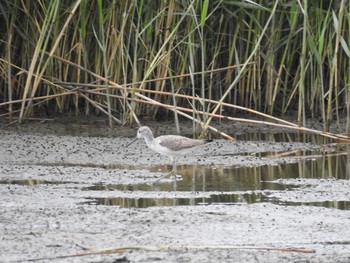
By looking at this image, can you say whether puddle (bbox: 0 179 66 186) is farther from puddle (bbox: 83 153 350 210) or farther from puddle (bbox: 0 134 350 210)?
puddle (bbox: 83 153 350 210)

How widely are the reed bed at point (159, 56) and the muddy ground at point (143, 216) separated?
1234mm

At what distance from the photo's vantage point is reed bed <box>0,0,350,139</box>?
1076 cm

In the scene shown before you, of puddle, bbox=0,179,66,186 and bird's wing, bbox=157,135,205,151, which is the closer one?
puddle, bbox=0,179,66,186

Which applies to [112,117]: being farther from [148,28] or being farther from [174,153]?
[174,153]

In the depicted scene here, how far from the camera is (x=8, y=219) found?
647cm

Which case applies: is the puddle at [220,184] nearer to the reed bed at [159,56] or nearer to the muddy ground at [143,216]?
the muddy ground at [143,216]

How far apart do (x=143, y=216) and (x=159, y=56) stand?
480cm

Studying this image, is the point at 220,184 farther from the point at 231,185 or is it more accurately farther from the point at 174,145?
the point at 174,145

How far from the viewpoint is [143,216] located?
6609 mm

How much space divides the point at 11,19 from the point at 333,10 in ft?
11.9

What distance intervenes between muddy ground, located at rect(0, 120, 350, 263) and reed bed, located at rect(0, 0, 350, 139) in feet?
4.05

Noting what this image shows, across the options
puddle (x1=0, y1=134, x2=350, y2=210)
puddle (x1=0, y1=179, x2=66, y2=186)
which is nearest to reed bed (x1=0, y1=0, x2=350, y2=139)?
puddle (x1=0, y1=134, x2=350, y2=210)

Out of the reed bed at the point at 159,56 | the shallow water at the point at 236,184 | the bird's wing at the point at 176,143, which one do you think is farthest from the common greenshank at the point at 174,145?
the reed bed at the point at 159,56

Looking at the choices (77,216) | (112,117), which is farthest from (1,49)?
(77,216)
